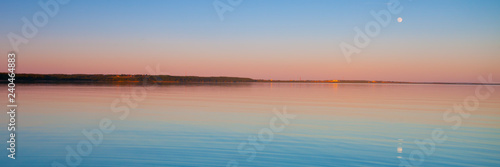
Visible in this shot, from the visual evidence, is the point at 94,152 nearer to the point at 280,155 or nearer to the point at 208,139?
the point at 208,139

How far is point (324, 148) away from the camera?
12375 mm

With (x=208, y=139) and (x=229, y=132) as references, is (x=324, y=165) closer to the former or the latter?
(x=208, y=139)

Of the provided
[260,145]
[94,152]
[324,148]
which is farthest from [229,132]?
[94,152]

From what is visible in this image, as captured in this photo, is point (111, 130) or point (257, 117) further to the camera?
point (257, 117)

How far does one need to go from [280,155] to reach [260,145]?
1.62 meters

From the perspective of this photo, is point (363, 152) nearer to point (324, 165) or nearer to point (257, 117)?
point (324, 165)

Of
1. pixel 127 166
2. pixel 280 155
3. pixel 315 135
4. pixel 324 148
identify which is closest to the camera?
pixel 127 166

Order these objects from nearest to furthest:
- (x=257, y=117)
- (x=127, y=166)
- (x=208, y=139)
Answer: (x=127, y=166) < (x=208, y=139) < (x=257, y=117)

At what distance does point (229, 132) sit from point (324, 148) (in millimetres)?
4531

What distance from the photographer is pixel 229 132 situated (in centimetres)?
1549

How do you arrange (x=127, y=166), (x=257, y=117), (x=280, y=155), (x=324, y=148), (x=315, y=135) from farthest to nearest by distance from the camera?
(x=257, y=117), (x=315, y=135), (x=324, y=148), (x=280, y=155), (x=127, y=166)

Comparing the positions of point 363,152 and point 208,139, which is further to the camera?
point 208,139

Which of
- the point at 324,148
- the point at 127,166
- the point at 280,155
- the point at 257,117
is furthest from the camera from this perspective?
the point at 257,117

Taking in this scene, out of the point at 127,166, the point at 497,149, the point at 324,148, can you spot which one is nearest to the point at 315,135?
the point at 324,148
